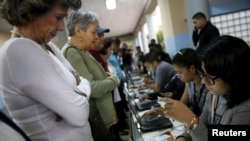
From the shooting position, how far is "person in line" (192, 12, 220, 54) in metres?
3.33

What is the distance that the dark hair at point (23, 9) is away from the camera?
0.88 m

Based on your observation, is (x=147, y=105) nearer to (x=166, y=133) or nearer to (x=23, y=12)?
(x=166, y=133)

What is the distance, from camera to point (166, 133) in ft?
4.88

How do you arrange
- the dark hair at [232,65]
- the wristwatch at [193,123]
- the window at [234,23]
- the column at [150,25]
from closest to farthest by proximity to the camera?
the dark hair at [232,65]
the wristwatch at [193,123]
the window at [234,23]
the column at [150,25]

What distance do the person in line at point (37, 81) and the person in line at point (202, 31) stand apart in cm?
265

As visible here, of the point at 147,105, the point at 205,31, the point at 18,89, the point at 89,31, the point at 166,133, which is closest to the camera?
the point at 18,89

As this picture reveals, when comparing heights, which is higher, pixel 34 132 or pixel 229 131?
pixel 34 132

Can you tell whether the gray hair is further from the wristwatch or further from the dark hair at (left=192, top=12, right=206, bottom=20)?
the dark hair at (left=192, top=12, right=206, bottom=20)

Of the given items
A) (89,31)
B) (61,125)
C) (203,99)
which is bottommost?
(203,99)

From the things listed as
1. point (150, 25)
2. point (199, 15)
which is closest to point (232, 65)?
point (199, 15)

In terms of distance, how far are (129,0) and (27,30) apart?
19.8ft

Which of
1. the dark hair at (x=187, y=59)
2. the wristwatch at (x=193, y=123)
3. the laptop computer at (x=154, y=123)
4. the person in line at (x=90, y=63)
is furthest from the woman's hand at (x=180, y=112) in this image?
the dark hair at (x=187, y=59)

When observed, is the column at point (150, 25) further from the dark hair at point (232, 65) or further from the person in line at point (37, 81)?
the person in line at point (37, 81)

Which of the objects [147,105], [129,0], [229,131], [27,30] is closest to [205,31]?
[147,105]
